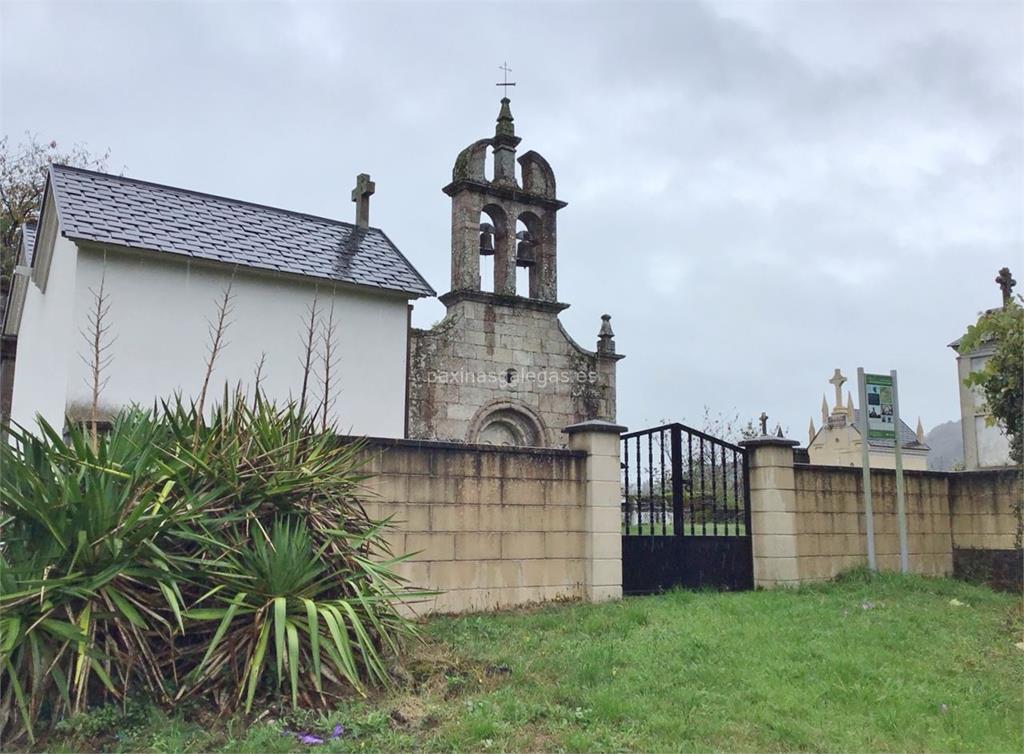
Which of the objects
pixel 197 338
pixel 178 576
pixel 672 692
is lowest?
pixel 672 692

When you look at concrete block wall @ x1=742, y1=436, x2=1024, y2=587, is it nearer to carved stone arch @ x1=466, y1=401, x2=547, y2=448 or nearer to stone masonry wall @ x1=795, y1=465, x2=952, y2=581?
stone masonry wall @ x1=795, y1=465, x2=952, y2=581

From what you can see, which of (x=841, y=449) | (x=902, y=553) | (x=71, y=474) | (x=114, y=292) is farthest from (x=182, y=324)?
(x=841, y=449)

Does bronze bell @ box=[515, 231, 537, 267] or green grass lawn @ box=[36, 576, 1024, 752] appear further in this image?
bronze bell @ box=[515, 231, 537, 267]

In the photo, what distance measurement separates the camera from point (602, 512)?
8656 mm

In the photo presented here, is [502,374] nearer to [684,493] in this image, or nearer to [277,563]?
[684,493]

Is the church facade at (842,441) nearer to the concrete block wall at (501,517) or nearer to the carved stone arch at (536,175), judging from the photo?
the carved stone arch at (536,175)

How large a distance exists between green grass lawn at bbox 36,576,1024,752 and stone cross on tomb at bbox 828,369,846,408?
23890 millimetres

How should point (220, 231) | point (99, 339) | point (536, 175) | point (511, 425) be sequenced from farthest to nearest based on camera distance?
point (536, 175), point (511, 425), point (220, 231), point (99, 339)

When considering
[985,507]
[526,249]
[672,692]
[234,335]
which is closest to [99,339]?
[234,335]

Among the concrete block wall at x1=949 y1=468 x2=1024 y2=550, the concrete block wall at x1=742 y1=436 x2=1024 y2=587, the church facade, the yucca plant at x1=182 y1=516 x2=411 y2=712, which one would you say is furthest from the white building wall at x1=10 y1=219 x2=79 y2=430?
the church facade

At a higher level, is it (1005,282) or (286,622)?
(1005,282)

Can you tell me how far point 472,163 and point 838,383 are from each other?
2137 cm

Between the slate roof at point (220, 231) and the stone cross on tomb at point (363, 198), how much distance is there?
1.04 meters

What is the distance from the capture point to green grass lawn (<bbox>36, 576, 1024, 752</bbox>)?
179 inches
